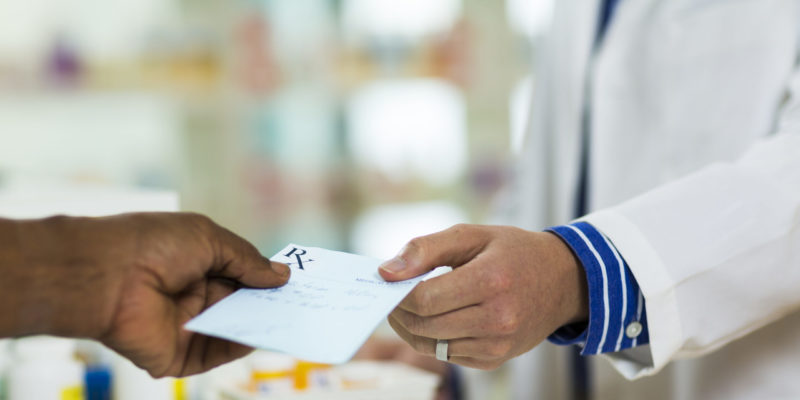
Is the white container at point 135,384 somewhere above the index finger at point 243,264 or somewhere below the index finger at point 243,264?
below

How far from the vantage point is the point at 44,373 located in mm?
997

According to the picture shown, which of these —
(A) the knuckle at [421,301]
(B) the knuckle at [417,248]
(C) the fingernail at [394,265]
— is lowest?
(A) the knuckle at [421,301]

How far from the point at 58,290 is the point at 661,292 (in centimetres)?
65

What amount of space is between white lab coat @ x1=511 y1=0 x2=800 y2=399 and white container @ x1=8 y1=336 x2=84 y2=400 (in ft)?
2.29

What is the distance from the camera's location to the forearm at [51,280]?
2.16 ft

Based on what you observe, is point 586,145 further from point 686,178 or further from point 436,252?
point 436,252

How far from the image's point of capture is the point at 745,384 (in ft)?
3.70

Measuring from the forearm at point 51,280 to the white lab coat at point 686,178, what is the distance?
22.6 inches

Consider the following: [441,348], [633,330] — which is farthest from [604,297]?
[441,348]

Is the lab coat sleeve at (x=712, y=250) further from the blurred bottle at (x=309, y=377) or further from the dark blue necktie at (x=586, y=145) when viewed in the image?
the dark blue necktie at (x=586, y=145)

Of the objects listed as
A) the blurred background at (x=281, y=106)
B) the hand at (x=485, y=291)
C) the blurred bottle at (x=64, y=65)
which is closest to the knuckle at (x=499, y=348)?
the hand at (x=485, y=291)

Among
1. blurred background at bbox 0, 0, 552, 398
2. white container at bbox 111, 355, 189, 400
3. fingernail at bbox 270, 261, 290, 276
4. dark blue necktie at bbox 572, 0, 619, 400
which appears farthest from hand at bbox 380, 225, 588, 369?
blurred background at bbox 0, 0, 552, 398

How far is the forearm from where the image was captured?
657 mm

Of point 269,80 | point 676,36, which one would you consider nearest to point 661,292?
point 676,36
